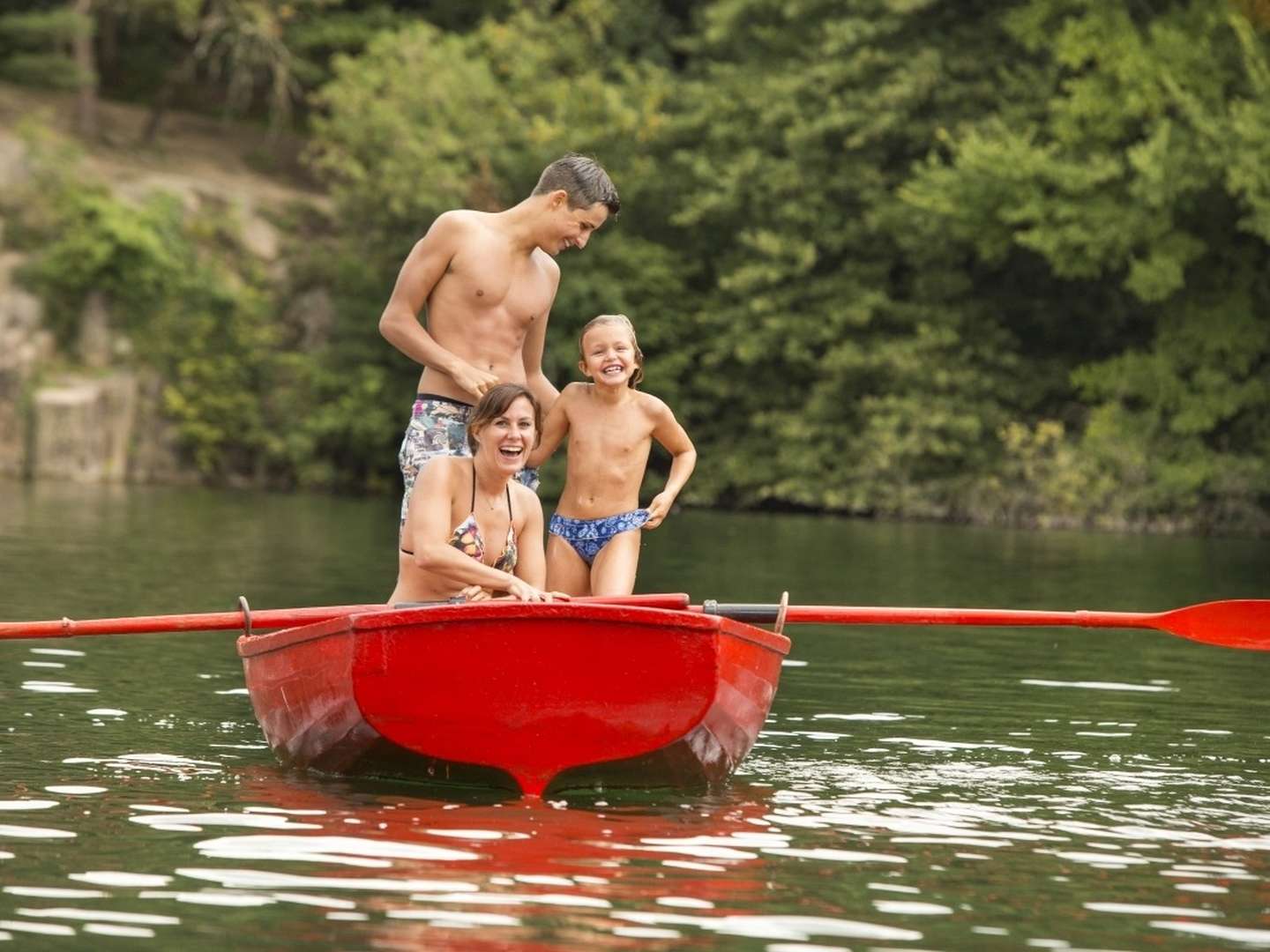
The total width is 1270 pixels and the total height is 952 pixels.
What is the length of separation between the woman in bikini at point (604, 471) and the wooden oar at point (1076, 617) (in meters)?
0.65

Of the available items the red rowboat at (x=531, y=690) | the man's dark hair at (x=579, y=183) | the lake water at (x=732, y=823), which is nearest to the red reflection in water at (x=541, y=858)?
the lake water at (x=732, y=823)

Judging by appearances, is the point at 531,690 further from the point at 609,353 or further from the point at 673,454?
the point at 673,454

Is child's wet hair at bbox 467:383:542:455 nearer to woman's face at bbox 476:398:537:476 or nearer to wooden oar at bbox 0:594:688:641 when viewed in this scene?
woman's face at bbox 476:398:537:476

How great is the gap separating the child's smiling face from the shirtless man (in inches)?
11.6

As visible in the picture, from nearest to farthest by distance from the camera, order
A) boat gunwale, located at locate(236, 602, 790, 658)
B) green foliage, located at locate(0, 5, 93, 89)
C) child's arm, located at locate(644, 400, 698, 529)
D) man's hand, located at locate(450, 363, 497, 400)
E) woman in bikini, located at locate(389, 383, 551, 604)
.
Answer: boat gunwale, located at locate(236, 602, 790, 658), woman in bikini, located at locate(389, 383, 551, 604), man's hand, located at locate(450, 363, 497, 400), child's arm, located at locate(644, 400, 698, 529), green foliage, located at locate(0, 5, 93, 89)

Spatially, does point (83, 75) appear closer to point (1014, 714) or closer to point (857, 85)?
point (857, 85)

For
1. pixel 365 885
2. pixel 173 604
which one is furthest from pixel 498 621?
pixel 173 604

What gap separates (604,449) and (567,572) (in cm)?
55

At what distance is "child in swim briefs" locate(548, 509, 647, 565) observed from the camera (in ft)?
30.2

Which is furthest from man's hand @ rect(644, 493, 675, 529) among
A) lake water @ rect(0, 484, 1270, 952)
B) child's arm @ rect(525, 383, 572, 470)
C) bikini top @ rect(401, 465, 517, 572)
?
lake water @ rect(0, 484, 1270, 952)

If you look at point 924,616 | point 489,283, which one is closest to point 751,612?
point 924,616

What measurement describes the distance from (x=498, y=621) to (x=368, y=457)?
32.7m

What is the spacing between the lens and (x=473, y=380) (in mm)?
8594

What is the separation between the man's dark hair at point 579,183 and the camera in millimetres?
8719
